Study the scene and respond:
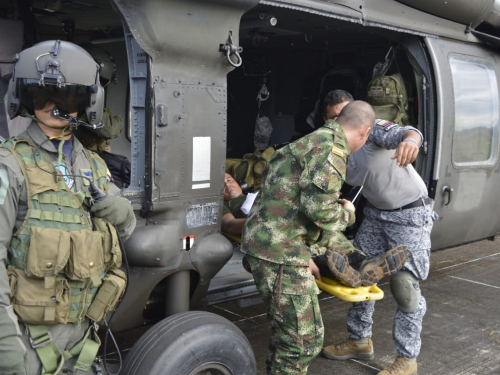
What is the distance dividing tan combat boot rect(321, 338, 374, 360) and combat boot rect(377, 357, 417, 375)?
1.08 ft

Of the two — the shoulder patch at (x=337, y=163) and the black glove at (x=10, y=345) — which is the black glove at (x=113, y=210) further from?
the shoulder patch at (x=337, y=163)

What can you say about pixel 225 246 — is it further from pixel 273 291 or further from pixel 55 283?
pixel 55 283

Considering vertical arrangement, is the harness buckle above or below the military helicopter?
below

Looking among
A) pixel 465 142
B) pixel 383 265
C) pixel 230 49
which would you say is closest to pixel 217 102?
pixel 230 49

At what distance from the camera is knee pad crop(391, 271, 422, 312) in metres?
3.65

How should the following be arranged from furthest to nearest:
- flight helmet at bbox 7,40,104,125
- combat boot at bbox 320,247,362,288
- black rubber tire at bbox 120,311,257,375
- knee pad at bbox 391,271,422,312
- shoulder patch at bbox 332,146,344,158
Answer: knee pad at bbox 391,271,422,312, combat boot at bbox 320,247,362,288, shoulder patch at bbox 332,146,344,158, black rubber tire at bbox 120,311,257,375, flight helmet at bbox 7,40,104,125

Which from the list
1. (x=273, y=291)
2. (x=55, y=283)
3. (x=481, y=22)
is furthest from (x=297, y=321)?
(x=481, y=22)

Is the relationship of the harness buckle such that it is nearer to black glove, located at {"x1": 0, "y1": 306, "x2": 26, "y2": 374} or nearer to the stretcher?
black glove, located at {"x1": 0, "y1": 306, "x2": 26, "y2": 374}

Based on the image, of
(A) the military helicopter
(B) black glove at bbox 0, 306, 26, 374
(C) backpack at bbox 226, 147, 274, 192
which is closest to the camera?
(B) black glove at bbox 0, 306, 26, 374

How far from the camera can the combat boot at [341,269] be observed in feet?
10.6

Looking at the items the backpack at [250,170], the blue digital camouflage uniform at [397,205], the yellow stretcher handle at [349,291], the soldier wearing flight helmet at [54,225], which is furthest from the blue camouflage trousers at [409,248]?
the backpack at [250,170]

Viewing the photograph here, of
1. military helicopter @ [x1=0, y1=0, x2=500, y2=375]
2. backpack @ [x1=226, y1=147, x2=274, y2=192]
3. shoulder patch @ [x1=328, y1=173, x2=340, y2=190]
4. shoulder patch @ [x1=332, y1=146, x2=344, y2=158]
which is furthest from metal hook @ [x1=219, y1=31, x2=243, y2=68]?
backpack @ [x1=226, y1=147, x2=274, y2=192]

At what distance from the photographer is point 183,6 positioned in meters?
2.89

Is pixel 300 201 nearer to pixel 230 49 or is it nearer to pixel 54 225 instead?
pixel 230 49
